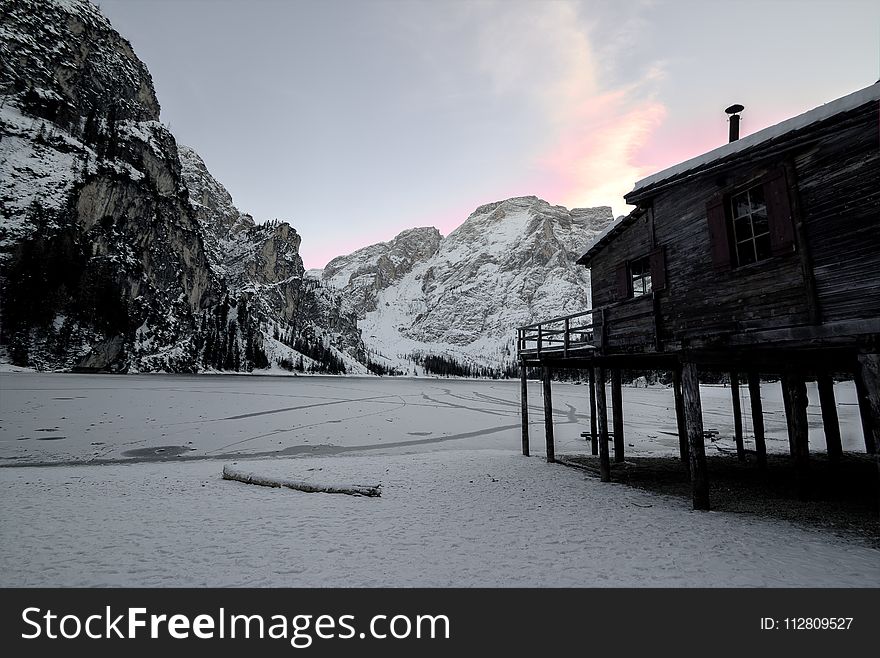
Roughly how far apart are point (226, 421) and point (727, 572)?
2971 cm

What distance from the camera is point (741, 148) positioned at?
8.98m

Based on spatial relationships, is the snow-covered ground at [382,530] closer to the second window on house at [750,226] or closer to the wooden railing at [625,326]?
the wooden railing at [625,326]

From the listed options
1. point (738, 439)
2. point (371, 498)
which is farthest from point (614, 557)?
point (738, 439)

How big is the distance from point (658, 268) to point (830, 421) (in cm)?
1275

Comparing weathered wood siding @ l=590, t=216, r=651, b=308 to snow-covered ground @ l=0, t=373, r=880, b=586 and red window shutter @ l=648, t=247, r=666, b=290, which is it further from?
snow-covered ground @ l=0, t=373, r=880, b=586

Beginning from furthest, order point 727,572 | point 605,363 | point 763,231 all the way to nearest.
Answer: point 605,363
point 763,231
point 727,572

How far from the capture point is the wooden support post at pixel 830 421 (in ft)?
53.0

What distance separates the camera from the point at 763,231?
9.11 meters

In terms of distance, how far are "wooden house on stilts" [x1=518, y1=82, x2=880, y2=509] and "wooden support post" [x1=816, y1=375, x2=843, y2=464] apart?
7738mm

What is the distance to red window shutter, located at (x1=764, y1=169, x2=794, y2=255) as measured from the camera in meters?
8.24

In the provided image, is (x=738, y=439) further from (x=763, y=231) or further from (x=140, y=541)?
(x=140, y=541)

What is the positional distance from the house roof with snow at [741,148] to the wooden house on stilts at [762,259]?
0.09ft

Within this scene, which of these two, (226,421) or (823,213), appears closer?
(823,213)
